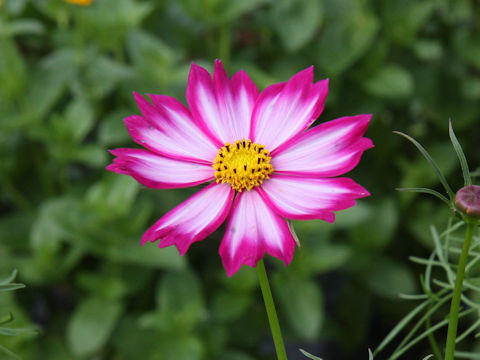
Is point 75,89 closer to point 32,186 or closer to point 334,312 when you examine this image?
point 32,186

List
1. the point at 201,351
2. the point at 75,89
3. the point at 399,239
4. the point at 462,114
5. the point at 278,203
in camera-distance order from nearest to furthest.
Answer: the point at 278,203 → the point at 201,351 → the point at 75,89 → the point at 462,114 → the point at 399,239

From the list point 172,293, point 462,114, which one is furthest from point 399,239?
point 172,293

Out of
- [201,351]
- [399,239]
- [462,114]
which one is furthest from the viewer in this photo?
[399,239]

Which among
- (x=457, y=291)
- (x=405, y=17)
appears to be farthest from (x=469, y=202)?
(x=405, y=17)

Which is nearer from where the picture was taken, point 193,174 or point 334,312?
point 193,174

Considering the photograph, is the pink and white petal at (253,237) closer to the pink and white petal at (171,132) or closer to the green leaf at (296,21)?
the pink and white petal at (171,132)

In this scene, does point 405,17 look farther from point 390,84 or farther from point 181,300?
point 181,300
